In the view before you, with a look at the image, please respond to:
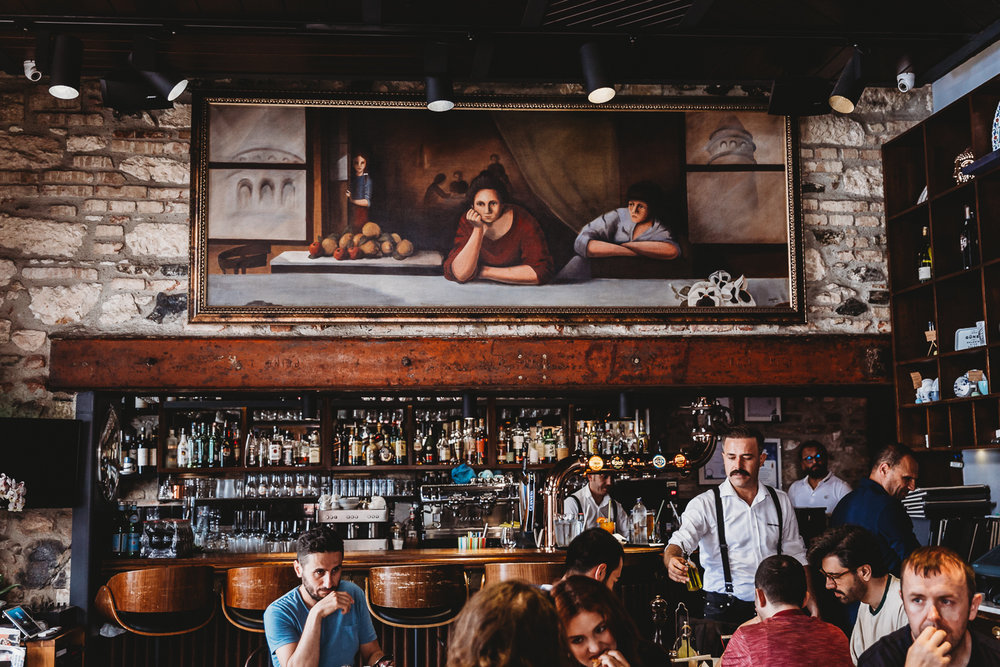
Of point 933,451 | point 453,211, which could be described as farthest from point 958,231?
point 453,211

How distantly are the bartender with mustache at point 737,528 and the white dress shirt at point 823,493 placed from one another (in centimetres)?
360

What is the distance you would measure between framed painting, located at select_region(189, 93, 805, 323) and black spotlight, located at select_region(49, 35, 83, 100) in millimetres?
1168

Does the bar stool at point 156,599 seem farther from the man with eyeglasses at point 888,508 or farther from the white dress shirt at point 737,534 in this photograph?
the man with eyeglasses at point 888,508

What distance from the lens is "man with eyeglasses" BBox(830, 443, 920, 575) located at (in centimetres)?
452

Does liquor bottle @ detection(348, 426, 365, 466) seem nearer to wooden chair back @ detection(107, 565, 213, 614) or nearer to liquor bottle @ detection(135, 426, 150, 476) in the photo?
liquor bottle @ detection(135, 426, 150, 476)

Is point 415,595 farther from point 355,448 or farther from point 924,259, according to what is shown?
point 924,259

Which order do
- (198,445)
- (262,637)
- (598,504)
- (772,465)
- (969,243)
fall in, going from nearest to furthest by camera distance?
(969,243) → (262,637) → (198,445) → (598,504) → (772,465)

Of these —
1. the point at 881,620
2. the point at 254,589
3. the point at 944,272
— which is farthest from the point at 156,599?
the point at 944,272

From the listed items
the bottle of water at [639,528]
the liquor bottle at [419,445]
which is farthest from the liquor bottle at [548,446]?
the bottle of water at [639,528]

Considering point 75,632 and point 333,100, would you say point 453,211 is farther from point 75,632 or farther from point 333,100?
point 75,632

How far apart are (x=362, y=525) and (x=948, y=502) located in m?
4.03

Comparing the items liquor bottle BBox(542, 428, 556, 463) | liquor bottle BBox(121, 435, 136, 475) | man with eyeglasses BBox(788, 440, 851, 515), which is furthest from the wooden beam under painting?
man with eyeglasses BBox(788, 440, 851, 515)

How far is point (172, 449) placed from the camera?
298 inches

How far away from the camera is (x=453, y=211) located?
634 cm
